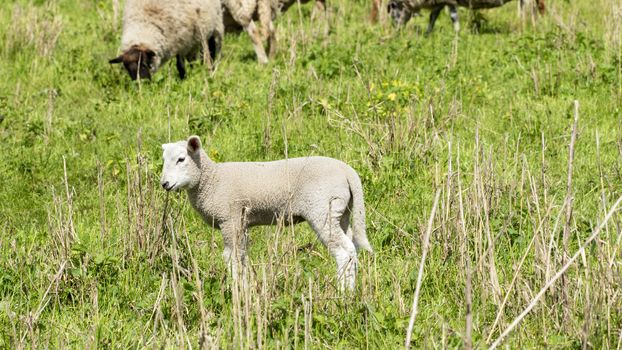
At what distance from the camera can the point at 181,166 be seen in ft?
17.2

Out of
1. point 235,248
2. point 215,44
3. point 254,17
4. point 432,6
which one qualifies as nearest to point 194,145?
point 235,248

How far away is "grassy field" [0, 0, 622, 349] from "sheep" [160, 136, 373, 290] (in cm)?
15

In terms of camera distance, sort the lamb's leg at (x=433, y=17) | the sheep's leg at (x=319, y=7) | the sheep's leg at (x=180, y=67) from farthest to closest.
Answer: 1. the sheep's leg at (x=319, y=7)
2. the lamb's leg at (x=433, y=17)
3. the sheep's leg at (x=180, y=67)

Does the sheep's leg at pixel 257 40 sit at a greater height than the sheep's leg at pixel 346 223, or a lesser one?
lesser

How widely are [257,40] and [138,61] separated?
2.04 metres

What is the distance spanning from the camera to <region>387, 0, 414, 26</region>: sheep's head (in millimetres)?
13602

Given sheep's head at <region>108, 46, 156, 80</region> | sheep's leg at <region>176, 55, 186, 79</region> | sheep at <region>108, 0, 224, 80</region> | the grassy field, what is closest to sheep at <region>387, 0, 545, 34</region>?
the grassy field

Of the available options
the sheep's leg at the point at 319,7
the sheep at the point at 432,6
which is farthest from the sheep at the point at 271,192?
the sheep at the point at 432,6

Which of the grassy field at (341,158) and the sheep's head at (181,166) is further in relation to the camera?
the sheep's head at (181,166)

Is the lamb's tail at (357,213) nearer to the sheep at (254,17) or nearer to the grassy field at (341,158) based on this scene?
the grassy field at (341,158)

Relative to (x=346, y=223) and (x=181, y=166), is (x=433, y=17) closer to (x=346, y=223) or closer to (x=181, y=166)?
(x=346, y=223)

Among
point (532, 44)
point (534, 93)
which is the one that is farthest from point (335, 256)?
point (532, 44)

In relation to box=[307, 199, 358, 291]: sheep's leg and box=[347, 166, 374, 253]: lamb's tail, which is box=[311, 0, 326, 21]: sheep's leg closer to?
box=[347, 166, 374, 253]: lamb's tail

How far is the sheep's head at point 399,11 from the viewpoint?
535 inches
